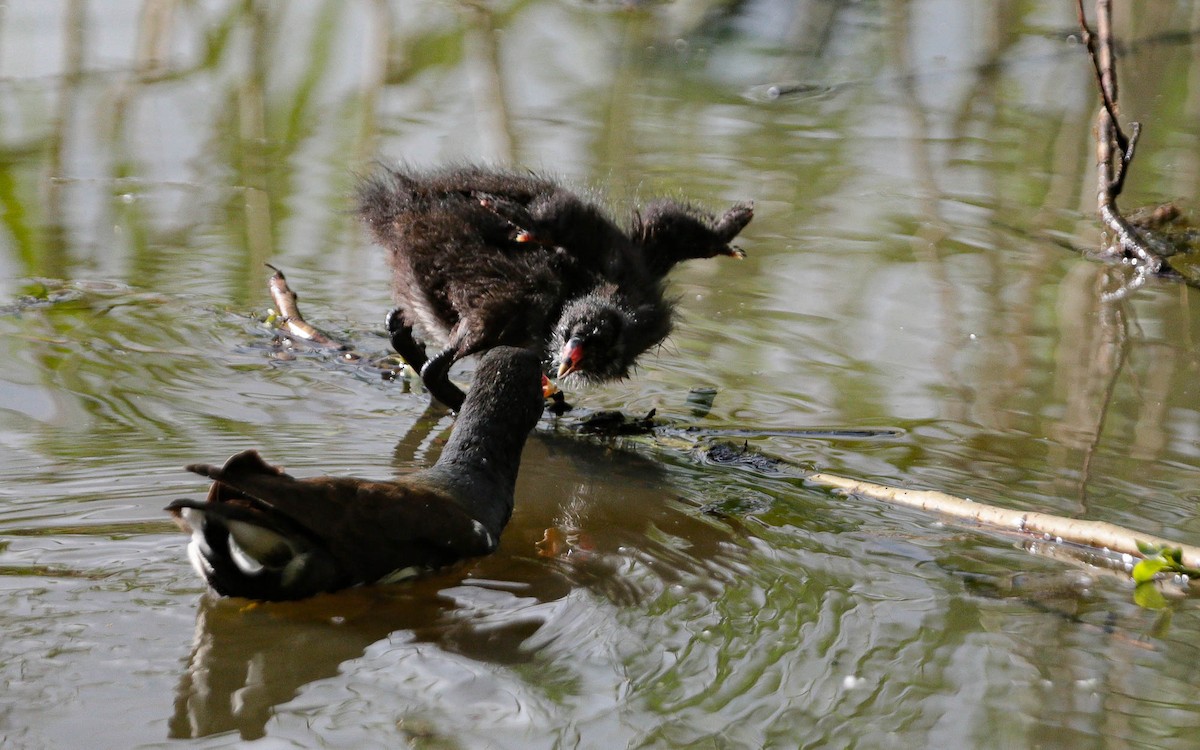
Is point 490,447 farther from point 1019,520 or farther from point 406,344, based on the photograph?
point 1019,520

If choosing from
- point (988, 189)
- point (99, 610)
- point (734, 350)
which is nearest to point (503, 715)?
point (99, 610)

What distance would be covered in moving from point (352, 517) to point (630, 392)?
1831 mm

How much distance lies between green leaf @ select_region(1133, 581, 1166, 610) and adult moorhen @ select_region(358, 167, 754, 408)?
5.72 ft

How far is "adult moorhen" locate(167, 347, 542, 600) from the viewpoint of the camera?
2.71 meters

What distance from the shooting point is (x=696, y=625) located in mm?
2877

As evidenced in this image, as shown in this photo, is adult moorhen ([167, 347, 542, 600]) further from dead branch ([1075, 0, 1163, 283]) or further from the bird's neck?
dead branch ([1075, 0, 1163, 283])

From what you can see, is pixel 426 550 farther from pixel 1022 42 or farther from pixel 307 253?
pixel 1022 42

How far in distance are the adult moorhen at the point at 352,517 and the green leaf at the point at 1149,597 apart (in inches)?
59.0

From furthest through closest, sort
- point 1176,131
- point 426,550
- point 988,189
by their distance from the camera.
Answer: point 1176,131, point 988,189, point 426,550

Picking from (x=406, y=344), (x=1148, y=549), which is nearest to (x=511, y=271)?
(x=406, y=344)

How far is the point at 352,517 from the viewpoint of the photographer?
2.97 metres

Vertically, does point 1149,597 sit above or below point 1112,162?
below

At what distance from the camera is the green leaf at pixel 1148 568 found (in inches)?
120

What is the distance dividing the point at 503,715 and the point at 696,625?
565 mm
